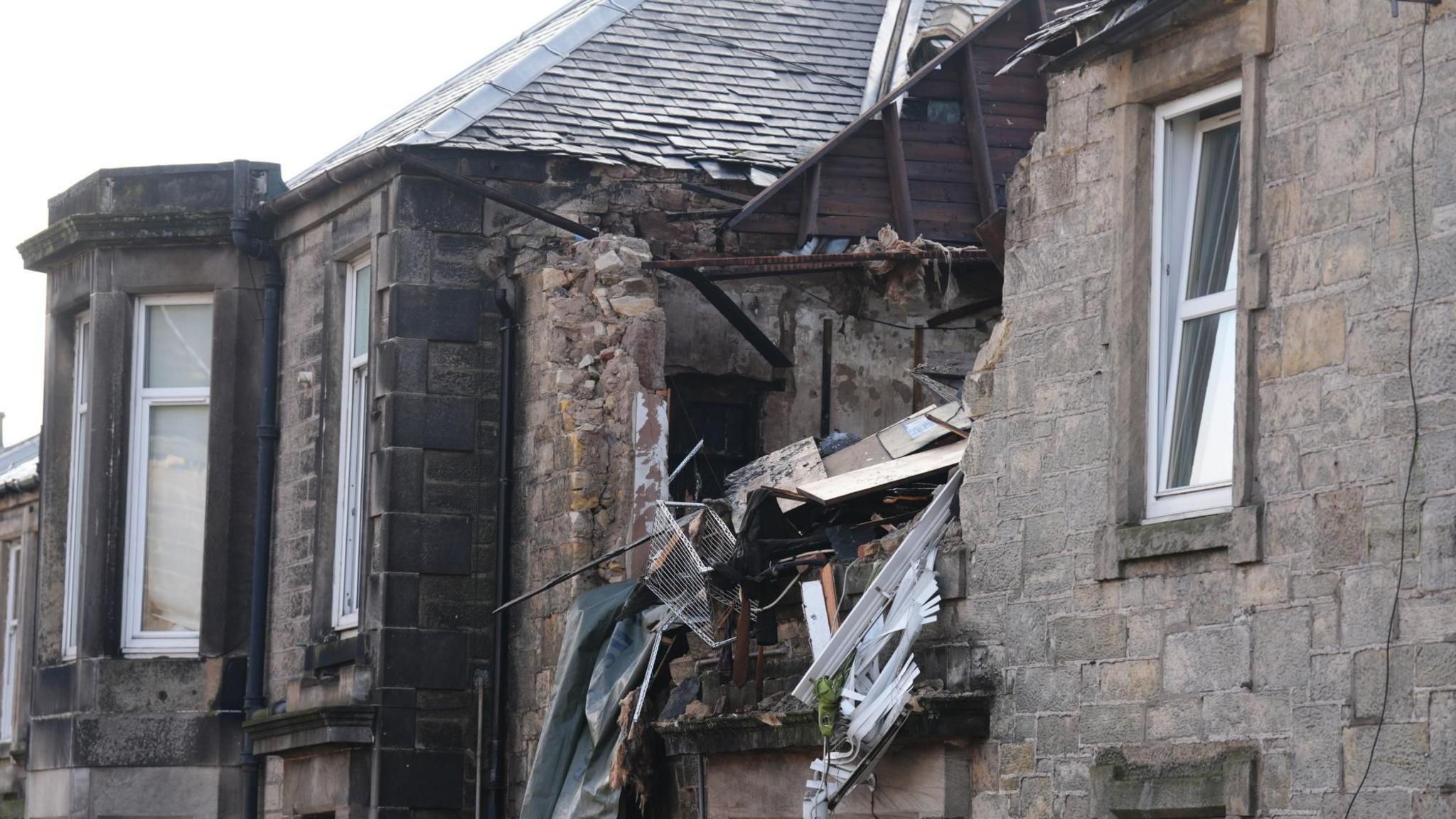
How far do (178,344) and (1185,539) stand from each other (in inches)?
398

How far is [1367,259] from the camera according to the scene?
302 inches

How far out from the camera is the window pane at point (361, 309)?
1512 centimetres

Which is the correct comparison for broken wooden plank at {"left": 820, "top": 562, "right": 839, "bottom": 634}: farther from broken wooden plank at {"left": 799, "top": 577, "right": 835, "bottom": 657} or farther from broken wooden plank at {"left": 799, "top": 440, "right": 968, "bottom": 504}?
broken wooden plank at {"left": 799, "top": 440, "right": 968, "bottom": 504}

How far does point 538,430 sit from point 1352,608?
7.08m

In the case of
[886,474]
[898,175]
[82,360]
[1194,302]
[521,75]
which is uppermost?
[521,75]

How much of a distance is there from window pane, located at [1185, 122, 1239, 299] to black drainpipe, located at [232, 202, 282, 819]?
28.9 feet

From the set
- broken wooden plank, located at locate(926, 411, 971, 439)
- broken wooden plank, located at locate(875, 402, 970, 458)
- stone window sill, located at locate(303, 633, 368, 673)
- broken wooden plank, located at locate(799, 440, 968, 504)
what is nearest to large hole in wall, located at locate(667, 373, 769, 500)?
stone window sill, located at locate(303, 633, 368, 673)

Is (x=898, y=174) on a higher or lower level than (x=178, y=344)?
higher

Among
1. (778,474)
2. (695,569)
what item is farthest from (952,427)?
(778,474)

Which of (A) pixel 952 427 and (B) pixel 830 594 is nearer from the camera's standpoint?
(B) pixel 830 594

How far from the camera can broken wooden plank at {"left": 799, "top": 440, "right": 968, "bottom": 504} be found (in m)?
10.8

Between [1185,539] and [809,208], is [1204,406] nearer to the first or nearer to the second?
[1185,539]

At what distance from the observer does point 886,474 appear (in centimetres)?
1100

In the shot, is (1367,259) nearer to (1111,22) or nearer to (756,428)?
(1111,22)
